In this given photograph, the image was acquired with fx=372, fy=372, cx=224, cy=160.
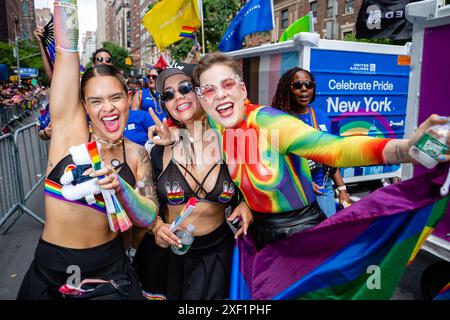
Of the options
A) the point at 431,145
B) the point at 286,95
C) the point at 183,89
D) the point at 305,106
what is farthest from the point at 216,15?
the point at 431,145

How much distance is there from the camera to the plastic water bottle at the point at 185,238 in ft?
7.52

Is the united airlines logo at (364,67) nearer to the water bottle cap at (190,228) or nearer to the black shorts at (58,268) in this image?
the water bottle cap at (190,228)

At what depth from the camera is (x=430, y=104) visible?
3904 millimetres

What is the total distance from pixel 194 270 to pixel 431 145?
158cm

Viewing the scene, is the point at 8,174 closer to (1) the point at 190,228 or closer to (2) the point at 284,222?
(1) the point at 190,228

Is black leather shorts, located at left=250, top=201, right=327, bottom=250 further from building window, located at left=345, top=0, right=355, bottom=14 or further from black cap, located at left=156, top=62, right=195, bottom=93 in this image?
building window, located at left=345, top=0, right=355, bottom=14

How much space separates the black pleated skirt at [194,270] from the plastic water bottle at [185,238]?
A: 0.08 m

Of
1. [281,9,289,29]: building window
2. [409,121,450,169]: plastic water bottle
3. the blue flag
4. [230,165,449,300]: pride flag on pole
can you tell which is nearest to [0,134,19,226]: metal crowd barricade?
the blue flag

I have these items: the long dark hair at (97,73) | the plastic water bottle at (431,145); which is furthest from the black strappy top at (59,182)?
the plastic water bottle at (431,145)

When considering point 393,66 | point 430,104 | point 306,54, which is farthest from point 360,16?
point 430,104

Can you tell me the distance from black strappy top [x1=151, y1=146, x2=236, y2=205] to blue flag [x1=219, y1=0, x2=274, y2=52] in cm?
544

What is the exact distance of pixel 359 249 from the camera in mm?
1985

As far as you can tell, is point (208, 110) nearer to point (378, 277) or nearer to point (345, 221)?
point (345, 221)
